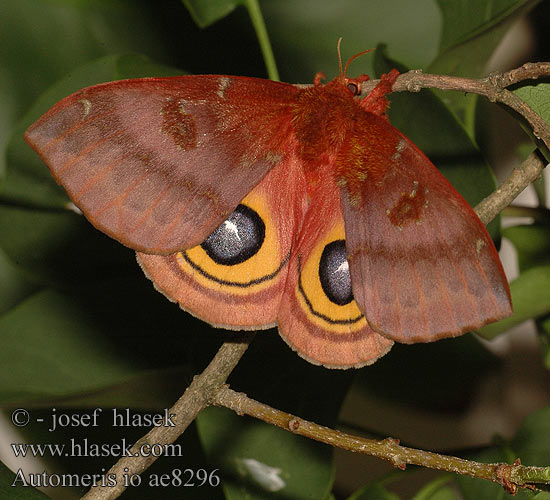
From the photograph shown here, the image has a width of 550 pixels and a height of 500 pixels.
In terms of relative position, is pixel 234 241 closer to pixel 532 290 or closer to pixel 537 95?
pixel 537 95

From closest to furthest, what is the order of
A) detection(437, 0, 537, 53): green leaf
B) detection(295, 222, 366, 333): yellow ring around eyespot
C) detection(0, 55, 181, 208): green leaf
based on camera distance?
detection(295, 222, 366, 333): yellow ring around eyespot < detection(437, 0, 537, 53): green leaf < detection(0, 55, 181, 208): green leaf

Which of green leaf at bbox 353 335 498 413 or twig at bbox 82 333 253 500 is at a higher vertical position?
twig at bbox 82 333 253 500

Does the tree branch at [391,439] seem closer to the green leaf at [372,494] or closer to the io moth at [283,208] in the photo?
the io moth at [283,208]

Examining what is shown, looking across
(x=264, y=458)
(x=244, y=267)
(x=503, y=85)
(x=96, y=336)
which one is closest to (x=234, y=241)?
(x=244, y=267)

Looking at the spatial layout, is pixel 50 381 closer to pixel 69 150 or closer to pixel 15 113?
pixel 15 113

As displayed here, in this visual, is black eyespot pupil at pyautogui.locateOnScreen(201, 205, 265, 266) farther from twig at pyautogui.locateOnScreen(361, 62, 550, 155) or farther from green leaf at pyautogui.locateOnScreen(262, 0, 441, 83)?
green leaf at pyautogui.locateOnScreen(262, 0, 441, 83)

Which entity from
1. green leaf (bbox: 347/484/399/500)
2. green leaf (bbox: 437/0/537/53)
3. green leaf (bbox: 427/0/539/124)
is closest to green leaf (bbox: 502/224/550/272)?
green leaf (bbox: 427/0/539/124)

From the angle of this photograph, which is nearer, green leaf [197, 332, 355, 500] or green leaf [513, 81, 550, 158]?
green leaf [513, 81, 550, 158]

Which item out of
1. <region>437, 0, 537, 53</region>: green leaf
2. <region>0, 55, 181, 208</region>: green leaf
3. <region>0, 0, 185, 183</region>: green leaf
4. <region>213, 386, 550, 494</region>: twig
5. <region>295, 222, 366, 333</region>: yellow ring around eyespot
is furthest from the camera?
<region>0, 0, 185, 183</region>: green leaf

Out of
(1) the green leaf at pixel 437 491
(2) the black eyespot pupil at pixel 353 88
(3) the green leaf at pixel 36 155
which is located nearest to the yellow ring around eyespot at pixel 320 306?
(2) the black eyespot pupil at pixel 353 88
